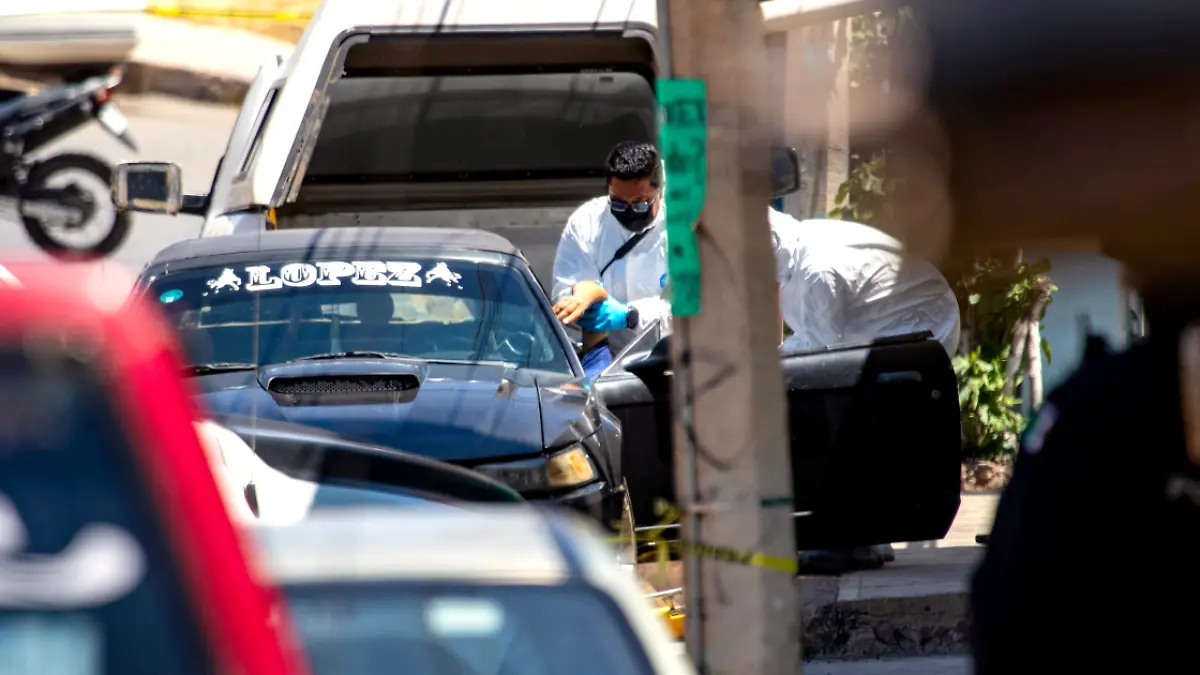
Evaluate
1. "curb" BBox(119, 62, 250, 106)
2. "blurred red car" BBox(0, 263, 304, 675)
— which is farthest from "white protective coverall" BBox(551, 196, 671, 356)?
"curb" BBox(119, 62, 250, 106)

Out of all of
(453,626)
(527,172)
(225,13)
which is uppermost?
(225,13)

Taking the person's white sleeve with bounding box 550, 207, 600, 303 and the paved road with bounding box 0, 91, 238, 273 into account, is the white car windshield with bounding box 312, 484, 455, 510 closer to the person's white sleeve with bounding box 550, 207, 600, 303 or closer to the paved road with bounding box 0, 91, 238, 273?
the person's white sleeve with bounding box 550, 207, 600, 303

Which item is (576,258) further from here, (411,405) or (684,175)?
(684,175)

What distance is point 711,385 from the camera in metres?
4.02

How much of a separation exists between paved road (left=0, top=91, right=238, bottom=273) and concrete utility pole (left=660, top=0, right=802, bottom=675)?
11414mm

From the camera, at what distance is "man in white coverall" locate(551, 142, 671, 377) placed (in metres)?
7.44

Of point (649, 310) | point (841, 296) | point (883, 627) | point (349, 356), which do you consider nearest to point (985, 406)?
point (649, 310)

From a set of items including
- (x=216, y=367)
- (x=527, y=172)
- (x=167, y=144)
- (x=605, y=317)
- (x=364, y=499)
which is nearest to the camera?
(x=364, y=499)

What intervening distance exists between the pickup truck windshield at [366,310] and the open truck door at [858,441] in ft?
1.36

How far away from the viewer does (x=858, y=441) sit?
21.1ft

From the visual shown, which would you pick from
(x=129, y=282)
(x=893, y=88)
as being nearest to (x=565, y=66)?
(x=893, y=88)

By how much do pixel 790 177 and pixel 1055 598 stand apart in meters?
4.20

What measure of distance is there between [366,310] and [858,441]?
1.80 m

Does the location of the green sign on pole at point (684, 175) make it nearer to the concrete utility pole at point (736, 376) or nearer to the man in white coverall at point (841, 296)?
the concrete utility pole at point (736, 376)
